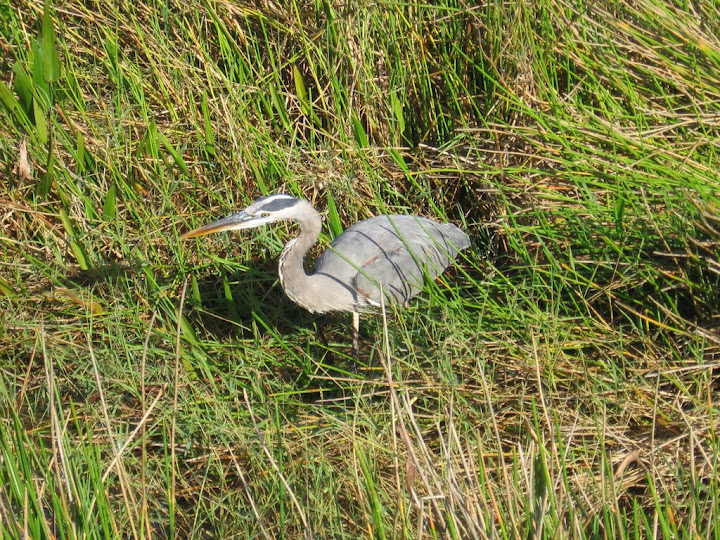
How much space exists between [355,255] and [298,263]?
0.87 feet

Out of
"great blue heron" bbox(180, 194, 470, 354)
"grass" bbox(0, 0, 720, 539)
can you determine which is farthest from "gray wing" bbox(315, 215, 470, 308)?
"grass" bbox(0, 0, 720, 539)

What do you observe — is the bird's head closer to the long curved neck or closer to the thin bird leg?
the long curved neck

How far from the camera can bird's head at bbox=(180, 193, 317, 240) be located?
9.61 feet

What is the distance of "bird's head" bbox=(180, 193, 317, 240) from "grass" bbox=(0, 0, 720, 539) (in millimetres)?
276

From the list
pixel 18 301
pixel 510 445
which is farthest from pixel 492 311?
pixel 18 301

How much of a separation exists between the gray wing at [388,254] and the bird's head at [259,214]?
34cm

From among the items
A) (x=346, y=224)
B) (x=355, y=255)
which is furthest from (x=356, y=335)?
(x=346, y=224)

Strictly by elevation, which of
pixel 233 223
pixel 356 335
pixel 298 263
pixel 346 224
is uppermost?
pixel 233 223

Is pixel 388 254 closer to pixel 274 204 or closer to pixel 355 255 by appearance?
pixel 355 255

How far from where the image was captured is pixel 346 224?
141 inches

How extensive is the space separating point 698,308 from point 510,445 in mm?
793

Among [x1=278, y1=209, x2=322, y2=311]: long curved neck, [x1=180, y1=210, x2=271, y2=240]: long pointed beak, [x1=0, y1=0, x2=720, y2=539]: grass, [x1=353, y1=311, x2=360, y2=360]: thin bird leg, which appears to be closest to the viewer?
[x1=0, y1=0, x2=720, y2=539]: grass

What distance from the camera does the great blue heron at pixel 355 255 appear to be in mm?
2971

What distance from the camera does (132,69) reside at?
3.50 meters
